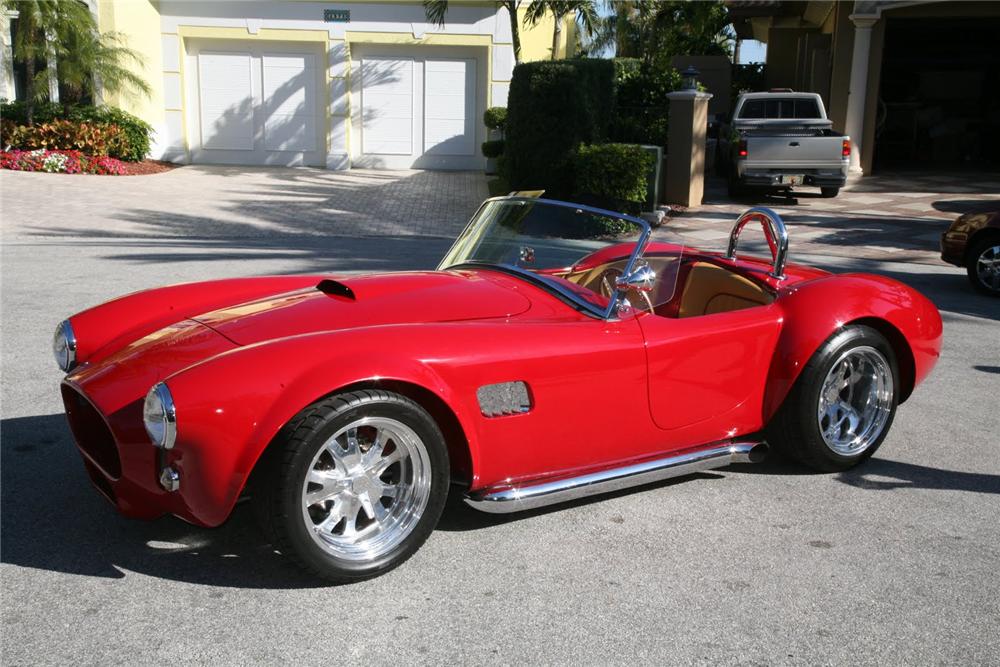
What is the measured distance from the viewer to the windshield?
179 inches

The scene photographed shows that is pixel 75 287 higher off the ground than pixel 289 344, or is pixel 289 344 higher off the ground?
pixel 289 344

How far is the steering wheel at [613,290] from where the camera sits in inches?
169

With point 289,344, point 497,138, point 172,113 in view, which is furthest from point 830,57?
point 289,344

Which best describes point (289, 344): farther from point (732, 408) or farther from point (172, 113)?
point (172, 113)

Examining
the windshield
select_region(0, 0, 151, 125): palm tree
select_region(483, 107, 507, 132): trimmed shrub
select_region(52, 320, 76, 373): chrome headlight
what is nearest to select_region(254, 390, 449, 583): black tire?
the windshield

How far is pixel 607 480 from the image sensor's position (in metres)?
3.99

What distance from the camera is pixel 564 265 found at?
469 cm

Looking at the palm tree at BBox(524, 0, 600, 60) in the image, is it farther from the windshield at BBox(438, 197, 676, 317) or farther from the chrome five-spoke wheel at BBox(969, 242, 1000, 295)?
the windshield at BBox(438, 197, 676, 317)

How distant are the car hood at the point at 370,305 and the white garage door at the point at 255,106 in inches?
729

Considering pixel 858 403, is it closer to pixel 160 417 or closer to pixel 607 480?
pixel 607 480

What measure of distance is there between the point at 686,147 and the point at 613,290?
12.8 meters

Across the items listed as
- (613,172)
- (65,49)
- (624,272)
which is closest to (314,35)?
(65,49)

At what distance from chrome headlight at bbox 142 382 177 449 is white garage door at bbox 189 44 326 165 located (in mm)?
19632

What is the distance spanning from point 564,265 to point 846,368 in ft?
4.79
